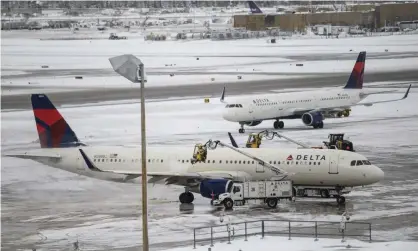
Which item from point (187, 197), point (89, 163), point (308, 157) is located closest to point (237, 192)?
point (187, 197)

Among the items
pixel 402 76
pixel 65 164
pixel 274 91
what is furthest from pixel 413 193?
pixel 402 76

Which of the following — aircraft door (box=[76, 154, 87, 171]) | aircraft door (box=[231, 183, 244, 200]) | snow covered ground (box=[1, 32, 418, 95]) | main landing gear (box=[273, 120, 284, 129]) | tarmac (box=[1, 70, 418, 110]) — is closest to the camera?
aircraft door (box=[231, 183, 244, 200])

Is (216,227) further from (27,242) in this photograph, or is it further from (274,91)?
(274,91)

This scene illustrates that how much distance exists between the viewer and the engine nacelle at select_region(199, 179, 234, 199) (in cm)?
5047

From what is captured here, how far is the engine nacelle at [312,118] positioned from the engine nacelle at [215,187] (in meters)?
31.8

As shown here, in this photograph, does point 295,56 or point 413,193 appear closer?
point 413,193

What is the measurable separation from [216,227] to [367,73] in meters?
85.8

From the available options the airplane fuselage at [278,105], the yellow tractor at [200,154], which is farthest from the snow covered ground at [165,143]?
the yellow tractor at [200,154]

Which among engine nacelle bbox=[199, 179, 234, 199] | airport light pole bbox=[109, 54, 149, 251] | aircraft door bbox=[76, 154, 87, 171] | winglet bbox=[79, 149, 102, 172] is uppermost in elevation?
airport light pole bbox=[109, 54, 149, 251]

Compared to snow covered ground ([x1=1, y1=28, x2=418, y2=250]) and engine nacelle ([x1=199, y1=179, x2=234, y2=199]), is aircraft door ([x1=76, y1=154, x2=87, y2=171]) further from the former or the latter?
engine nacelle ([x1=199, y1=179, x2=234, y2=199])

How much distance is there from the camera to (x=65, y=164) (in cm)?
5500

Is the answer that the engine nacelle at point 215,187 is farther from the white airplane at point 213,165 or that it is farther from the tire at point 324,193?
the tire at point 324,193

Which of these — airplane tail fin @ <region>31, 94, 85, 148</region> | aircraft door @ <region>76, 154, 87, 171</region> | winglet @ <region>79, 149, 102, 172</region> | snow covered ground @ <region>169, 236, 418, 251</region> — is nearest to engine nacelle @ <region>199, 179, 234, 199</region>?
winglet @ <region>79, 149, 102, 172</region>

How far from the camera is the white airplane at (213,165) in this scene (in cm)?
5069
